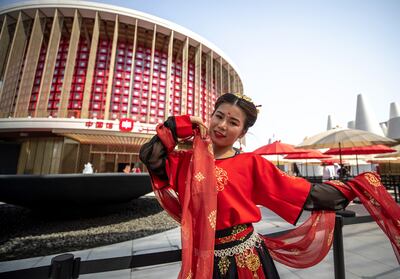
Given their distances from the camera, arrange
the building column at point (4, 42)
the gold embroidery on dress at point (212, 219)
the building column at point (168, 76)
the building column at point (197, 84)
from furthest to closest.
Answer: the building column at point (197, 84) < the building column at point (168, 76) < the building column at point (4, 42) < the gold embroidery on dress at point (212, 219)

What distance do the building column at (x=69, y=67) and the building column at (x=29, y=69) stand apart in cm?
385

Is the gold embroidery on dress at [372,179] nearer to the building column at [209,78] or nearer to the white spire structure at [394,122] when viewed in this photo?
the building column at [209,78]

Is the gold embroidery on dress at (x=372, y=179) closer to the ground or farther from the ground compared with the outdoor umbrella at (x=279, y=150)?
closer to the ground

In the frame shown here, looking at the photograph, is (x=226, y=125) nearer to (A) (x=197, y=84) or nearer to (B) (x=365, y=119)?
(A) (x=197, y=84)

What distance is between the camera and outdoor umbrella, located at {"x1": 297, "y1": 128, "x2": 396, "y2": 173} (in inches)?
209

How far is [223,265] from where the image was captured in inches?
35.1

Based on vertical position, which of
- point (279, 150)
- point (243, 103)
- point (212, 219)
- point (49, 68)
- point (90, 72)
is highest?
point (49, 68)

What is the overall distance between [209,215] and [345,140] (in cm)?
646

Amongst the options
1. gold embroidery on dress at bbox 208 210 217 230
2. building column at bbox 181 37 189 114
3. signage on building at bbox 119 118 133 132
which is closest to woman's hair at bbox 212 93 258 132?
gold embroidery on dress at bbox 208 210 217 230

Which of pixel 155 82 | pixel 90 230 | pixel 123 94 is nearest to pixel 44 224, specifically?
pixel 90 230

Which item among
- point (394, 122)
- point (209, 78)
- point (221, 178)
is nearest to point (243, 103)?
point (221, 178)

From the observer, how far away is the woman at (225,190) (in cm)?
83

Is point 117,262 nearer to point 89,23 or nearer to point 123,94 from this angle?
point 123,94

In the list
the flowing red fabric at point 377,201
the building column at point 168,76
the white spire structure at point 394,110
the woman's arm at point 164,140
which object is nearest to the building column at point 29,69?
the building column at point 168,76
